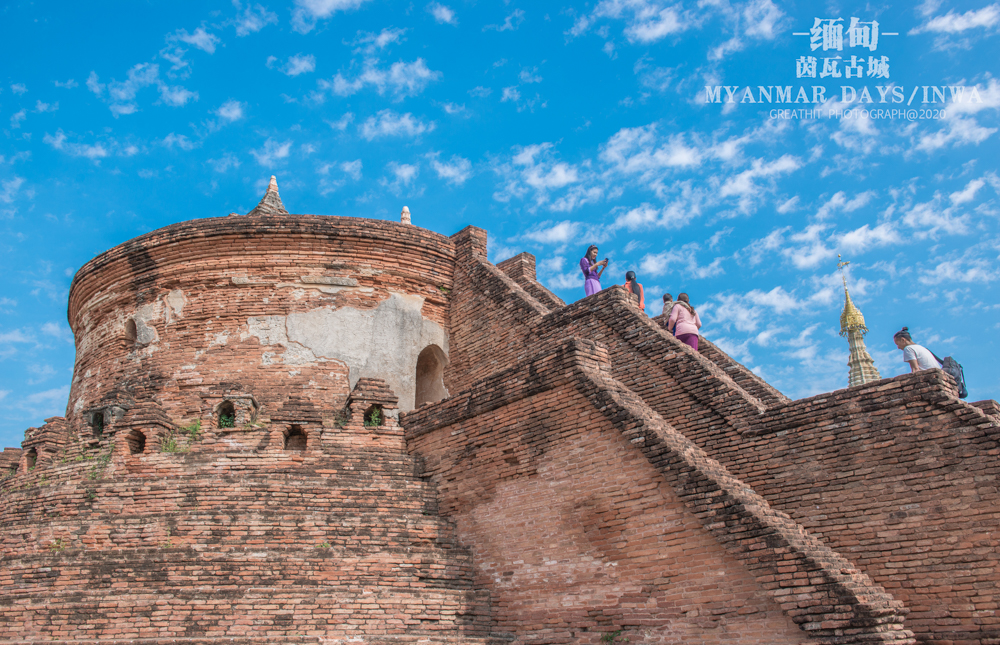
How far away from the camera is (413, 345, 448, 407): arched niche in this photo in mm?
12156

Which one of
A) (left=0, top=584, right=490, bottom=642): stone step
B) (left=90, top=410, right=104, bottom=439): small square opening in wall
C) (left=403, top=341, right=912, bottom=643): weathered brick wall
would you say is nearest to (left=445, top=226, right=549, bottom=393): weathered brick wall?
(left=403, top=341, right=912, bottom=643): weathered brick wall

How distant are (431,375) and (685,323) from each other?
4.25 metres

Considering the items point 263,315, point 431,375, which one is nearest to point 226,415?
point 263,315

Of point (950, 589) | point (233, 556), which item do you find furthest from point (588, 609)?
point (233, 556)

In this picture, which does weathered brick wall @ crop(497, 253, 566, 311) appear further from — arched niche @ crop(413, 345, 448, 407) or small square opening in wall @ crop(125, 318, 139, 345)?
small square opening in wall @ crop(125, 318, 139, 345)

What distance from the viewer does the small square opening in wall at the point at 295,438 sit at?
9.53m

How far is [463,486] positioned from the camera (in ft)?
27.9

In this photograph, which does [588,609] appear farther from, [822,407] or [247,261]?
[247,261]

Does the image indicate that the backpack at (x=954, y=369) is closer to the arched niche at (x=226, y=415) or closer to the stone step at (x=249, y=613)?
the stone step at (x=249, y=613)

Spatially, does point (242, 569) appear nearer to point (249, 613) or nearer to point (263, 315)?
point (249, 613)

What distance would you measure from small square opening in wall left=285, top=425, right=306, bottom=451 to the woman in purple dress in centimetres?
521

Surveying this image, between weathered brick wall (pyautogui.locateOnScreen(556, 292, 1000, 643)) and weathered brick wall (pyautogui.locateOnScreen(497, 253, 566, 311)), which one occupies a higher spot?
weathered brick wall (pyautogui.locateOnScreen(497, 253, 566, 311))

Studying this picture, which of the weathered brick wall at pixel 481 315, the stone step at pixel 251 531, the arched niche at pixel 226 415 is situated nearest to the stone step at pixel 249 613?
the stone step at pixel 251 531

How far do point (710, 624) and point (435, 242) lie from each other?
7751mm
